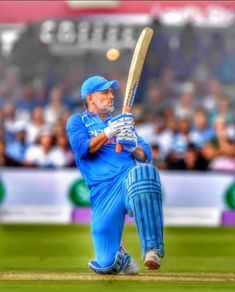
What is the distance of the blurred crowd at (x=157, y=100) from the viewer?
16.9 meters

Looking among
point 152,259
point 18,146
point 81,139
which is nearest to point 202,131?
point 18,146

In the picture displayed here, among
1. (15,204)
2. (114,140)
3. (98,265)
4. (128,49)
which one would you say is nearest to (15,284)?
(98,265)

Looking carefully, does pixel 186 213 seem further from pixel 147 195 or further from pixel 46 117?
pixel 147 195

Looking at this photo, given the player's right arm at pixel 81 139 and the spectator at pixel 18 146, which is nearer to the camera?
the player's right arm at pixel 81 139

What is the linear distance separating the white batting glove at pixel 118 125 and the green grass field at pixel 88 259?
42.5 inches

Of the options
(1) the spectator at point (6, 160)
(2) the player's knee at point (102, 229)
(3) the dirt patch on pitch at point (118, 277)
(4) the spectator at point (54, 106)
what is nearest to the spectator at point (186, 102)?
(4) the spectator at point (54, 106)

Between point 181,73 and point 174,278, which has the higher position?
point 181,73

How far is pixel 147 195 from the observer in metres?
7.26

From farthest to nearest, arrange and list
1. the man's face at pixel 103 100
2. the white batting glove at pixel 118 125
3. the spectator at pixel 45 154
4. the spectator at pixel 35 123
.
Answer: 1. the spectator at pixel 35 123
2. the spectator at pixel 45 154
3. the man's face at pixel 103 100
4. the white batting glove at pixel 118 125

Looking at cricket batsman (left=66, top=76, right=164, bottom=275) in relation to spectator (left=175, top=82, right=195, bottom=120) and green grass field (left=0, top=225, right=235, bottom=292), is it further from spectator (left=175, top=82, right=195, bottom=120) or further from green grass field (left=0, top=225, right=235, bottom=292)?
spectator (left=175, top=82, right=195, bottom=120)

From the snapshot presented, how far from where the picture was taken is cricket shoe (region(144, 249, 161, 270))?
7.11 metres

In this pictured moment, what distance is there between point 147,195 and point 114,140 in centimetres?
68

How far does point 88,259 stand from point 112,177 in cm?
238

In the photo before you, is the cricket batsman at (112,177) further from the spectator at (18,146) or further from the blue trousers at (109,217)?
the spectator at (18,146)
